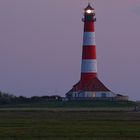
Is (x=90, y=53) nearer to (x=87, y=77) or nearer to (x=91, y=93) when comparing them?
(x=87, y=77)

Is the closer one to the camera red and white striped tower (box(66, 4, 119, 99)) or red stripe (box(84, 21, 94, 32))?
red and white striped tower (box(66, 4, 119, 99))

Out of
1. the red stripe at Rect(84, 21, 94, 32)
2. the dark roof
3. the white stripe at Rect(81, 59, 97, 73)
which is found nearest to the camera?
the white stripe at Rect(81, 59, 97, 73)

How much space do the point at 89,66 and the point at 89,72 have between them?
661mm

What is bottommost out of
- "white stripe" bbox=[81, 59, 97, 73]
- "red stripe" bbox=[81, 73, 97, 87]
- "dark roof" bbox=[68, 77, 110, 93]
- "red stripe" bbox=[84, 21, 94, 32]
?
"dark roof" bbox=[68, 77, 110, 93]

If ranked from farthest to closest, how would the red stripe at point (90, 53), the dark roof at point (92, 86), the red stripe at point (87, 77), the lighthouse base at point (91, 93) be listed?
the lighthouse base at point (91, 93) → the dark roof at point (92, 86) → the red stripe at point (87, 77) → the red stripe at point (90, 53)

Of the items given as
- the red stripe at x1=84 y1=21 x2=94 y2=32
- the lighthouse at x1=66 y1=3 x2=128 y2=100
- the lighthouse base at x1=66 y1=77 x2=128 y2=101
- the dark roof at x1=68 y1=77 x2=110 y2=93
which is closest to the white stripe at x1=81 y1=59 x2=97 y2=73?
the lighthouse at x1=66 y1=3 x2=128 y2=100

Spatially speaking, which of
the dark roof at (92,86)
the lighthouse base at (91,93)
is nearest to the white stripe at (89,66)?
the dark roof at (92,86)

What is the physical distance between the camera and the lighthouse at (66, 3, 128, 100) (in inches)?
3346

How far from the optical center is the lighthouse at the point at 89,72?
3346 inches

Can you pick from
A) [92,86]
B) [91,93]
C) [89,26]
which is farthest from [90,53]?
[91,93]

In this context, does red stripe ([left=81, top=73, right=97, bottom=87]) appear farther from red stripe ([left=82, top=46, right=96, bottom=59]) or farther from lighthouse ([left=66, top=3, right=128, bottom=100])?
red stripe ([left=82, top=46, right=96, bottom=59])

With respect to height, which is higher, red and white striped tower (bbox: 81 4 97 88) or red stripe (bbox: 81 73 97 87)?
red and white striped tower (bbox: 81 4 97 88)

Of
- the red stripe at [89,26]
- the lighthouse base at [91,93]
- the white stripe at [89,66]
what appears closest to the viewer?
the white stripe at [89,66]

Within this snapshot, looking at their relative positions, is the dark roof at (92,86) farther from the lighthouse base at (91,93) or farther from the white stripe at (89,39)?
the white stripe at (89,39)
